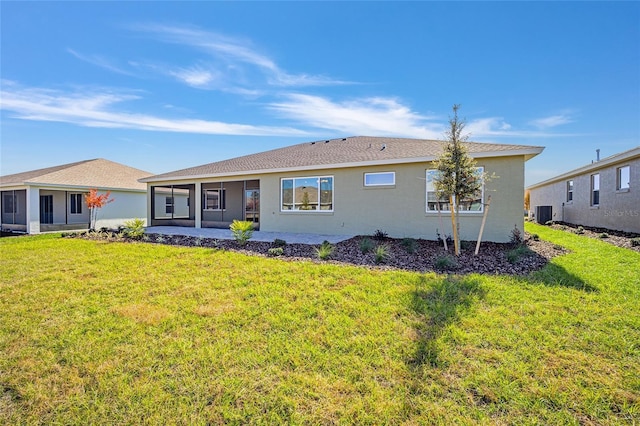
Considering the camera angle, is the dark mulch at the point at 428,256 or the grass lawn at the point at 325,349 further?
the dark mulch at the point at 428,256

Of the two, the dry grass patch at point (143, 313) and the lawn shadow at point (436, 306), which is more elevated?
the lawn shadow at point (436, 306)

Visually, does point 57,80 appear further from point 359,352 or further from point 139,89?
point 359,352

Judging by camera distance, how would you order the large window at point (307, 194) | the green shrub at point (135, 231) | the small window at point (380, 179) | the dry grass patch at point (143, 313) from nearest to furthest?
the dry grass patch at point (143, 313), the small window at point (380, 179), the green shrub at point (135, 231), the large window at point (307, 194)

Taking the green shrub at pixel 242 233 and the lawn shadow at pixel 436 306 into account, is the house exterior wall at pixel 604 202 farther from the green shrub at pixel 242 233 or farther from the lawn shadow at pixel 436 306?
the green shrub at pixel 242 233

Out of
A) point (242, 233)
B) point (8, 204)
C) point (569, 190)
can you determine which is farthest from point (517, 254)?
point (8, 204)

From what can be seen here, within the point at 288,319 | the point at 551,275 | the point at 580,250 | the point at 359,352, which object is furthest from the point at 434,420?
the point at 580,250

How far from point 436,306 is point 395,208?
22.2ft

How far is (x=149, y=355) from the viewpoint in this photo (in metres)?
3.31

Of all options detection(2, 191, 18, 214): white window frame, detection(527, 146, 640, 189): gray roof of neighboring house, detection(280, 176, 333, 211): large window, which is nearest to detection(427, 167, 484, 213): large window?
detection(280, 176, 333, 211): large window

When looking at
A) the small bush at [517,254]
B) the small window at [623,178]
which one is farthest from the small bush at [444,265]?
the small window at [623,178]

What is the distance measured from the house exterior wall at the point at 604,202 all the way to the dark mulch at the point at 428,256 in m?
5.54

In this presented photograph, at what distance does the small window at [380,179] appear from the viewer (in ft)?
35.7

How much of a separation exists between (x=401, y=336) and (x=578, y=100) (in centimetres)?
1454

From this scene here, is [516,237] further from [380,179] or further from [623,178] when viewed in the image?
[623,178]
